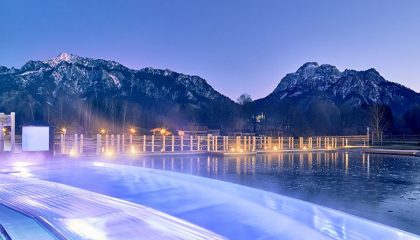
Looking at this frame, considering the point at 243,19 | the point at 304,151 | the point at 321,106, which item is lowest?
the point at 304,151

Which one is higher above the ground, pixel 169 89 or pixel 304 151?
pixel 169 89

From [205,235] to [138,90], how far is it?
89.7 metres

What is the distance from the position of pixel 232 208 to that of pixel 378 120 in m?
31.8

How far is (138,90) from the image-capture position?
90000 mm

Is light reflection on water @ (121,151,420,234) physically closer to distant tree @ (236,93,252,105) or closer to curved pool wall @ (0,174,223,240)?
curved pool wall @ (0,174,223,240)

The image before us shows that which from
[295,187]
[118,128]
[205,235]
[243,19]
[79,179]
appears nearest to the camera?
[205,235]

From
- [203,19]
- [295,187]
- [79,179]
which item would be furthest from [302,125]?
[79,179]

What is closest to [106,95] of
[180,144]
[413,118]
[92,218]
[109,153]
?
[413,118]

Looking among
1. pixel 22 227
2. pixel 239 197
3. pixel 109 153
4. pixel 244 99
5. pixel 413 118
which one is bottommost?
→ pixel 109 153

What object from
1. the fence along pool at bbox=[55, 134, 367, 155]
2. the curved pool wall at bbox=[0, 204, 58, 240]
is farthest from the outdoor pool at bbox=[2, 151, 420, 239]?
the fence along pool at bbox=[55, 134, 367, 155]

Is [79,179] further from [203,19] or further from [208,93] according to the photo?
[208,93]

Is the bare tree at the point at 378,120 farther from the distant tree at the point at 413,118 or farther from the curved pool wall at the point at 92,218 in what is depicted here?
the curved pool wall at the point at 92,218

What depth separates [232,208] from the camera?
126 inches

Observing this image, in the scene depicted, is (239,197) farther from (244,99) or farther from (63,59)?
(63,59)
